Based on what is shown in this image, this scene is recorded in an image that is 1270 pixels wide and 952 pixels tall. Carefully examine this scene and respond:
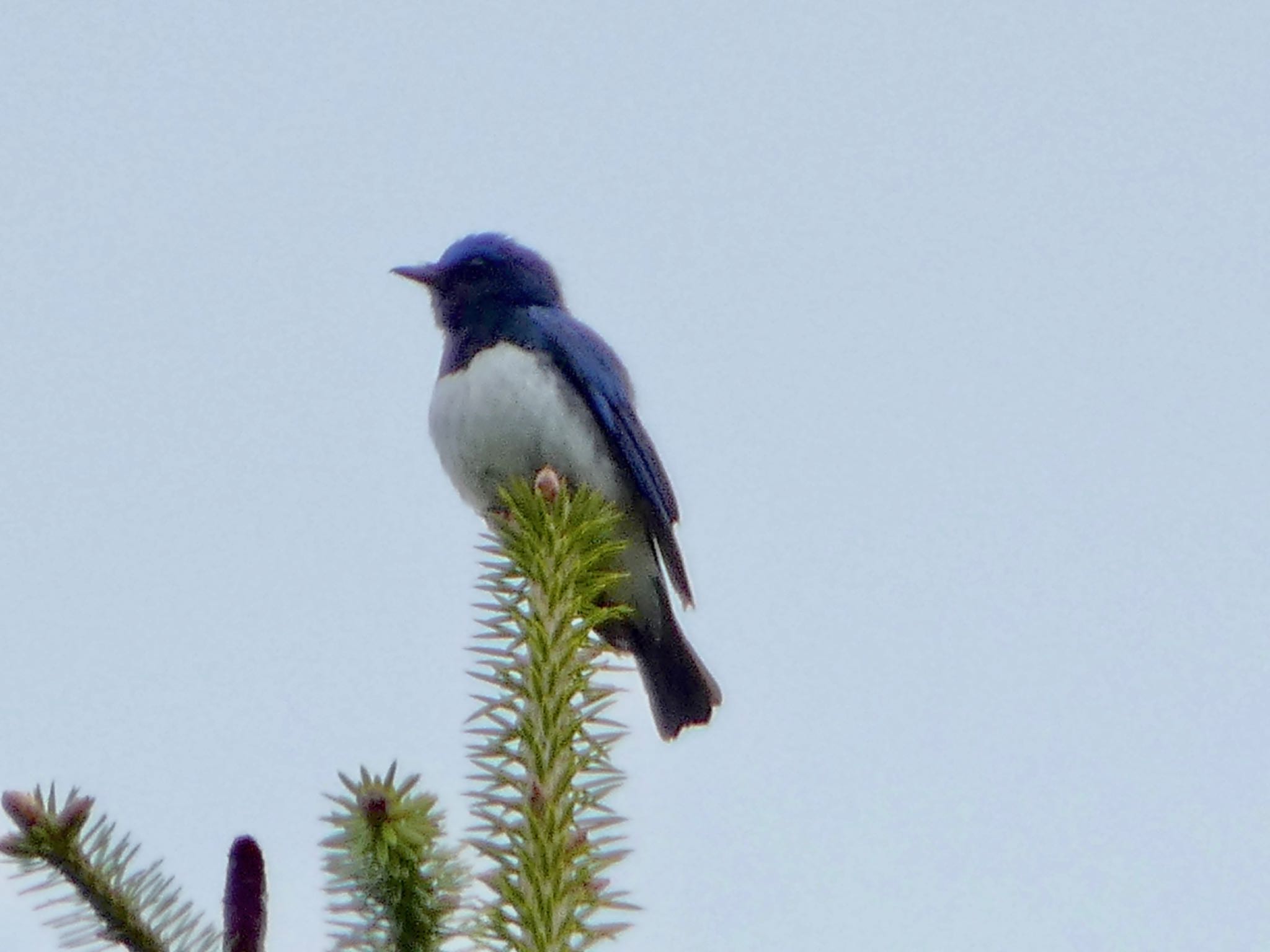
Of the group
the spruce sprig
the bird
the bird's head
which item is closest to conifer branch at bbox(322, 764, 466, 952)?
the spruce sprig

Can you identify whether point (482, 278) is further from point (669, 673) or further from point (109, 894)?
point (109, 894)

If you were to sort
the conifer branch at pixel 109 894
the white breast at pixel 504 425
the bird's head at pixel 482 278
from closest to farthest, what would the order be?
the conifer branch at pixel 109 894 < the white breast at pixel 504 425 < the bird's head at pixel 482 278

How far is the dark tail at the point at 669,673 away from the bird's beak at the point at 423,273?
165 cm

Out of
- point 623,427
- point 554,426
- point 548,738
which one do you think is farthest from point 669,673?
point 548,738

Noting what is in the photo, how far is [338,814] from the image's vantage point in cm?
148

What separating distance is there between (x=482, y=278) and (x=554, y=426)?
43.7 inches

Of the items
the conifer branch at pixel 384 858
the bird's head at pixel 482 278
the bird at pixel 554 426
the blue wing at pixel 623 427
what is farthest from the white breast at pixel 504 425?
the conifer branch at pixel 384 858

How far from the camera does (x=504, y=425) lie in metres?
5.68

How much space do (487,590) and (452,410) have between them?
131 inches


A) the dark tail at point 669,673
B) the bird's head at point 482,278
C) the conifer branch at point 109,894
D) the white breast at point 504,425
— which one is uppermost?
the bird's head at point 482,278

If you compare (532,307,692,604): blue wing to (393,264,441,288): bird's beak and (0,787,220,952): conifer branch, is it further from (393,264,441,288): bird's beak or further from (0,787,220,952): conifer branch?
(0,787,220,952): conifer branch

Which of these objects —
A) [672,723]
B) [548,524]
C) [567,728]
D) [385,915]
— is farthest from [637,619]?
[385,915]

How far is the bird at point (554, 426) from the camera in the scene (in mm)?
5734

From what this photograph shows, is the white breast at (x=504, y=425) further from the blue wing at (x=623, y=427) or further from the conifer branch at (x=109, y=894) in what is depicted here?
the conifer branch at (x=109, y=894)
